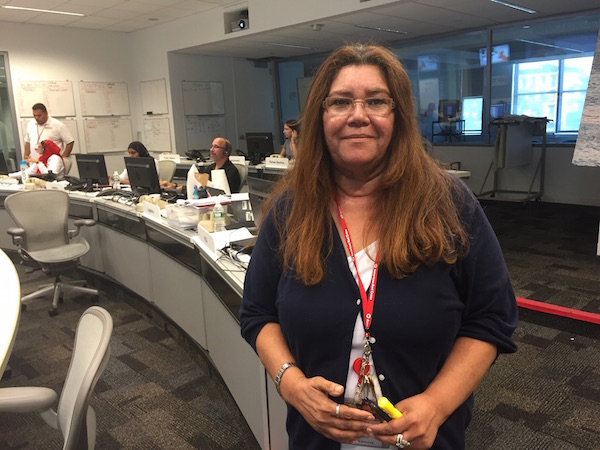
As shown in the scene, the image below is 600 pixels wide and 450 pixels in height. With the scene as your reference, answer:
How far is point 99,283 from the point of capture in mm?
4414

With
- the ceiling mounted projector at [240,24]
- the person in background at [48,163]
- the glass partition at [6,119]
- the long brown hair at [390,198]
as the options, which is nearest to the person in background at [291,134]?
the long brown hair at [390,198]

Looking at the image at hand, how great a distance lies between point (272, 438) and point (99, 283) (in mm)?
3030

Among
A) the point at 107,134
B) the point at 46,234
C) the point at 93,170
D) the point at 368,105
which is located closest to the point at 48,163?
the point at 93,170

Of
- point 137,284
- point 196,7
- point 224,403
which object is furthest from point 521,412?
point 196,7

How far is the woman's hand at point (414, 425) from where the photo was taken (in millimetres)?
941

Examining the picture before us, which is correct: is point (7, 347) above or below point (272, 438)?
above

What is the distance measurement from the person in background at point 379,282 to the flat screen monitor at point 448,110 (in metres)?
7.30

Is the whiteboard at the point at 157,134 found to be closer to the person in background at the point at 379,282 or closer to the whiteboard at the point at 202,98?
the whiteboard at the point at 202,98

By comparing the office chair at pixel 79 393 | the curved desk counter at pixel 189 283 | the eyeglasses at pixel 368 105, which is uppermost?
the eyeglasses at pixel 368 105

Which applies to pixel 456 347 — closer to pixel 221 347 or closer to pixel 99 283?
pixel 221 347

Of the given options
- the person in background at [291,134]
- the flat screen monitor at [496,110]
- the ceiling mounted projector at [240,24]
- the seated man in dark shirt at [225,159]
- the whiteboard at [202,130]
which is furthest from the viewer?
the whiteboard at [202,130]

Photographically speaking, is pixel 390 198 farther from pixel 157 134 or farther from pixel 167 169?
pixel 157 134

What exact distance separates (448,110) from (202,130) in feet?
14.0

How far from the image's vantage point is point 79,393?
119 cm
